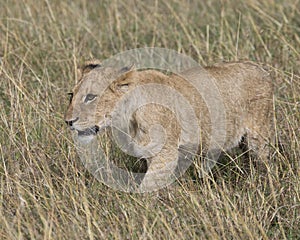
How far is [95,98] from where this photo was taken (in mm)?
4219

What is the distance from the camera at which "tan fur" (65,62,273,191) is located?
423 centimetres

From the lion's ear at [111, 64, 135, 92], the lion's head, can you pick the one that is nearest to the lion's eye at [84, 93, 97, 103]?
the lion's head

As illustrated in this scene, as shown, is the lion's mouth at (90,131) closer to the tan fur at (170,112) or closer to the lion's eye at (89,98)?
the tan fur at (170,112)

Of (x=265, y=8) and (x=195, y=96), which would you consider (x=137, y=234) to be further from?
(x=265, y=8)

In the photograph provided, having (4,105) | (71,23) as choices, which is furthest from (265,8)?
(4,105)

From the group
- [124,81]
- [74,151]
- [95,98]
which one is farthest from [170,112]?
[74,151]

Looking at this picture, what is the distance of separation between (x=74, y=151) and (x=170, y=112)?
681 millimetres

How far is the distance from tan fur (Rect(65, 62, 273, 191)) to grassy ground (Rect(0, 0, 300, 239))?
17cm

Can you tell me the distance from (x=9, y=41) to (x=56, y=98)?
1327mm

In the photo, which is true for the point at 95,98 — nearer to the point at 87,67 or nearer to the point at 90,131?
the point at 90,131

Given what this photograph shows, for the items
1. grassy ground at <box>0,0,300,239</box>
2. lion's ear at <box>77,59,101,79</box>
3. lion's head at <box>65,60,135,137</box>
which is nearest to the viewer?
grassy ground at <box>0,0,300,239</box>

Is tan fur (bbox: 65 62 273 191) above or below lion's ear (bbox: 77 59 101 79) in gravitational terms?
below

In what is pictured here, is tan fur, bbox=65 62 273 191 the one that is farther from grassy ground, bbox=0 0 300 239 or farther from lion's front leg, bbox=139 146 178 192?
grassy ground, bbox=0 0 300 239

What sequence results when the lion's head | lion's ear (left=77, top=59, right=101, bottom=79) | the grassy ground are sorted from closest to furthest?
1. the grassy ground
2. the lion's head
3. lion's ear (left=77, top=59, right=101, bottom=79)
